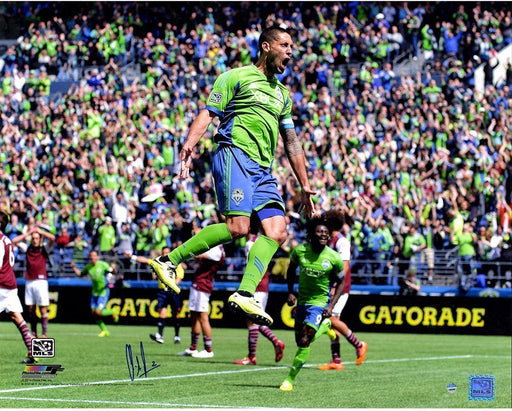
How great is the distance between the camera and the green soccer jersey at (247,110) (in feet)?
23.7

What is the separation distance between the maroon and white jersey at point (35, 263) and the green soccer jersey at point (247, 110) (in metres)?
13.4

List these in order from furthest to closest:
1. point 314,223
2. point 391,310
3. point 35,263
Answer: point 391,310 < point 35,263 < point 314,223

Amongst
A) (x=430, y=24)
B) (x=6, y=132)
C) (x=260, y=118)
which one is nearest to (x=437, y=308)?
(x=430, y=24)

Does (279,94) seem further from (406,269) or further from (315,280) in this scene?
(406,269)

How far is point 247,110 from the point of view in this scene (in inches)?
287

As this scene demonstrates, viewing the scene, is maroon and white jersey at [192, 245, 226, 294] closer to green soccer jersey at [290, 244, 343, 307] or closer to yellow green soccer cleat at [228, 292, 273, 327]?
green soccer jersey at [290, 244, 343, 307]

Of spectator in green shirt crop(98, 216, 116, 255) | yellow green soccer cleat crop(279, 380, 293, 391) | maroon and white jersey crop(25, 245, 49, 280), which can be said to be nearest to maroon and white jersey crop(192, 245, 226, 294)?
maroon and white jersey crop(25, 245, 49, 280)

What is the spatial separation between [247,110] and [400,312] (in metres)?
18.5

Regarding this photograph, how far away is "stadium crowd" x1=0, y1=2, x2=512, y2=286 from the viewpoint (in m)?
25.2

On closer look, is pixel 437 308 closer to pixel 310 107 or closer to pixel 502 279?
pixel 502 279

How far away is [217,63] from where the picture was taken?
103 ft

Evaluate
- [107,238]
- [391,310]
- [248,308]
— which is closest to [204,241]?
[248,308]

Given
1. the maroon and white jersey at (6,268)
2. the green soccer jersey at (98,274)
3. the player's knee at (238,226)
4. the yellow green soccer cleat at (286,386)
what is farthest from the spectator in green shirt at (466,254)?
the player's knee at (238,226)

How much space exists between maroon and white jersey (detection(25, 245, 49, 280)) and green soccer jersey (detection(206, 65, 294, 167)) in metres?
13.4
